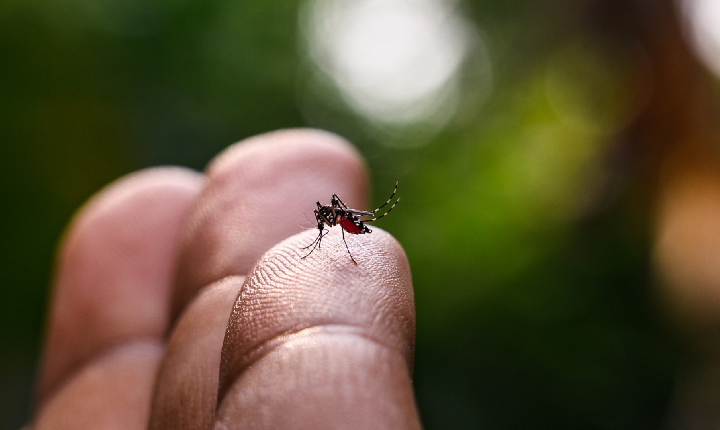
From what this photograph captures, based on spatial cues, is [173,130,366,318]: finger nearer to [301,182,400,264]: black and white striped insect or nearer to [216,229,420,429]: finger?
[301,182,400,264]: black and white striped insect

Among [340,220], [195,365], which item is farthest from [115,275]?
[340,220]

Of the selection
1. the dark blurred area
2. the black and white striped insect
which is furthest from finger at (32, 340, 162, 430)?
the dark blurred area

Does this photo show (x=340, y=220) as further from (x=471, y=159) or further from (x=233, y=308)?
(x=471, y=159)

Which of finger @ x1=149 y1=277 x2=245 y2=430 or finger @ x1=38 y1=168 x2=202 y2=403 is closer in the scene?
finger @ x1=149 y1=277 x2=245 y2=430

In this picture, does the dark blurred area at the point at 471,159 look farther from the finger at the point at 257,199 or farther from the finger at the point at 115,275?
the finger at the point at 257,199

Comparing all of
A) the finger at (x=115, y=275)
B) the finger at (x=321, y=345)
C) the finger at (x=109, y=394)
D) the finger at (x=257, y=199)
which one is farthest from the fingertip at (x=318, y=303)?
the finger at (x=115, y=275)
